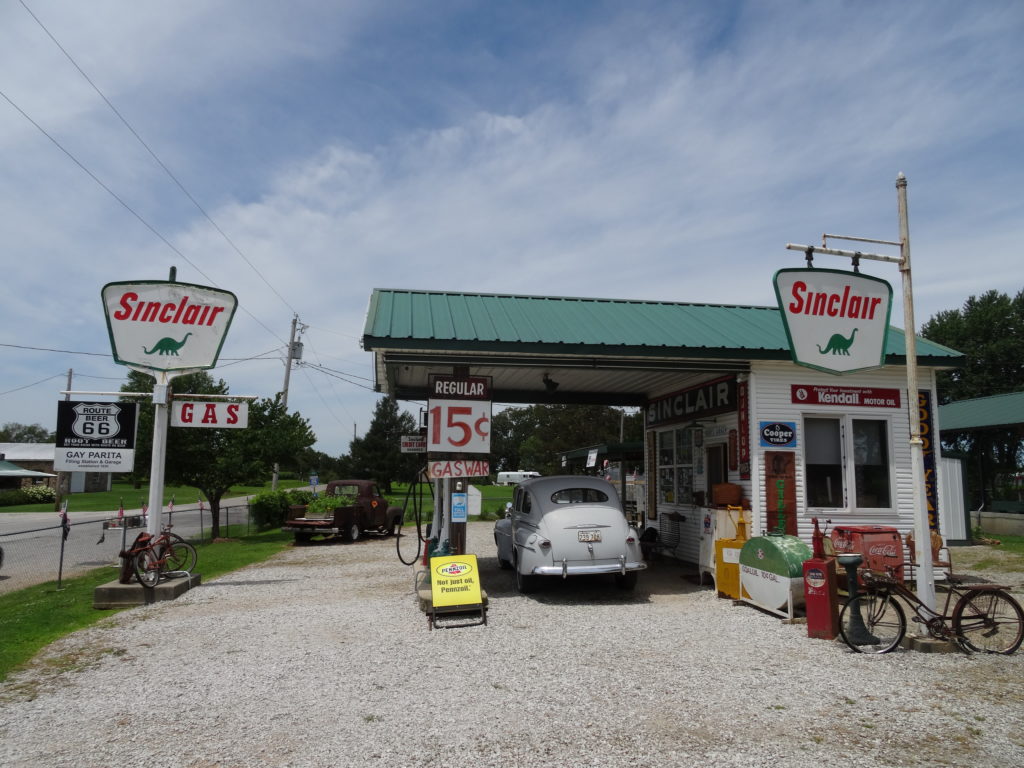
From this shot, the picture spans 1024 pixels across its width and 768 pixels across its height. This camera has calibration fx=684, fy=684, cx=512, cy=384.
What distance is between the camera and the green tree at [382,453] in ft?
180

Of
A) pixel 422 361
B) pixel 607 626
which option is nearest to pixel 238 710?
pixel 607 626

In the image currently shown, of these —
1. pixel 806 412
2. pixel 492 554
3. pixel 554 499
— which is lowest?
pixel 492 554

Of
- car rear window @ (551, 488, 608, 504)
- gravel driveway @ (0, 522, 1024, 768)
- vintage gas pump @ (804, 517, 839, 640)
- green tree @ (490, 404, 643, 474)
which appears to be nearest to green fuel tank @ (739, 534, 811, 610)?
gravel driveway @ (0, 522, 1024, 768)

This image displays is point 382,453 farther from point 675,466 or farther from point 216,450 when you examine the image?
point 675,466

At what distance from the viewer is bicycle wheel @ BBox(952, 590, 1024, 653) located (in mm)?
6746

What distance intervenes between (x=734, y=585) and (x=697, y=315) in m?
5.54

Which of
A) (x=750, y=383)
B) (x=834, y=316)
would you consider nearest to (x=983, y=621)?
(x=834, y=316)

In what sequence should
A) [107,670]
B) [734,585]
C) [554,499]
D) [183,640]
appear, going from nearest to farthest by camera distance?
[107,670], [183,640], [734,585], [554,499]

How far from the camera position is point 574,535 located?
9508 millimetres

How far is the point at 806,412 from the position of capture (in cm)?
1114

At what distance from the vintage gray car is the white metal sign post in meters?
3.54

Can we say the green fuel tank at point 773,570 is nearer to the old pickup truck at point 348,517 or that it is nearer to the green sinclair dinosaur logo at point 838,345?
the green sinclair dinosaur logo at point 838,345

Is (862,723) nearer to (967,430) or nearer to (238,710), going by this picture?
(238,710)

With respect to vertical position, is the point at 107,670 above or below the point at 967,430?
below
